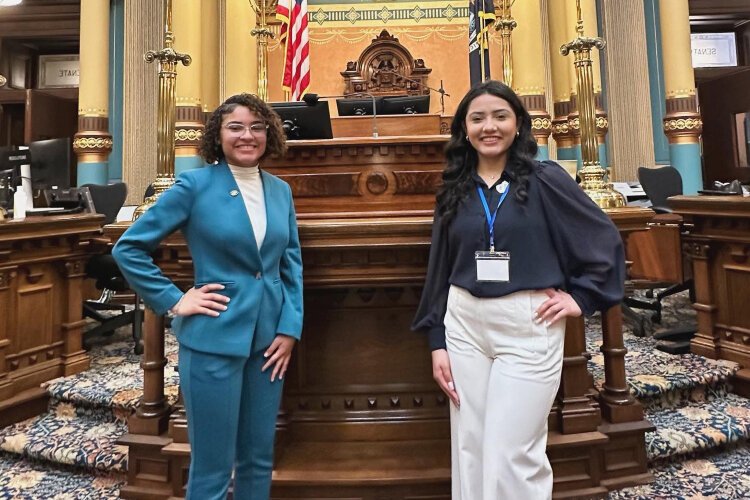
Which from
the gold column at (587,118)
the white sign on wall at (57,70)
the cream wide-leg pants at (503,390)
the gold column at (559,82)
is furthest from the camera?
the white sign on wall at (57,70)

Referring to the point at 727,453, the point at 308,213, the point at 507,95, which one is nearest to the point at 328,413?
the point at 308,213

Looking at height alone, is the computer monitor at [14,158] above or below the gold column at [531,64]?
below

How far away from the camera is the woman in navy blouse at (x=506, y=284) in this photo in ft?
4.30

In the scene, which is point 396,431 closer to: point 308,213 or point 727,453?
point 308,213

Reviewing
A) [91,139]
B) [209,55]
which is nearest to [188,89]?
[209,55]

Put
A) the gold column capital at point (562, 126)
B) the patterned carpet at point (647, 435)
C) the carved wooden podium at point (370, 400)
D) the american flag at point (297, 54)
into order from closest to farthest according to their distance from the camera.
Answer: the carved wooden podium at point (370, 400) → the patterned carpet at point (647, 435) → the american flag at point (297, 54) → the gold column capital at point (562, 126)

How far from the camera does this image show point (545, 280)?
4.39 ft

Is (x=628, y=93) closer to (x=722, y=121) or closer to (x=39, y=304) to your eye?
(x=722, y=121)

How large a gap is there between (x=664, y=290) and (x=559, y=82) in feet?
15.1

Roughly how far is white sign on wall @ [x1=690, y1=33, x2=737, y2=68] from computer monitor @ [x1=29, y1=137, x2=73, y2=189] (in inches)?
414

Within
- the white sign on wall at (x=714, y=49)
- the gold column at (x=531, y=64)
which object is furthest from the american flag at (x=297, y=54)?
the white sign on wall at (x=714, y=49)

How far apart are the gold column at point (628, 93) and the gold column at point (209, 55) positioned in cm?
592

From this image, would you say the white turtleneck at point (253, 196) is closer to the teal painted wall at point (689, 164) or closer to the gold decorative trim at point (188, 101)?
the gold decorative trim at point (188, 101)

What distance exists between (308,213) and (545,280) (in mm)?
1284
